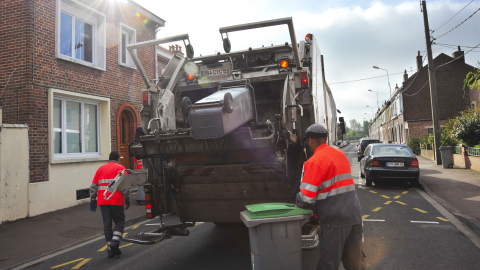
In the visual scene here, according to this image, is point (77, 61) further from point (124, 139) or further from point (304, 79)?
point (304, 79)

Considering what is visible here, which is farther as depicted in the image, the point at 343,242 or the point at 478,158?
the point at 478,158

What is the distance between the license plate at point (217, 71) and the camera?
5.50 metres

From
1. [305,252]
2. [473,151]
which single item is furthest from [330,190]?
[473,151]

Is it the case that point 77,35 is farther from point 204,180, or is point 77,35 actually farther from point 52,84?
point 204,180

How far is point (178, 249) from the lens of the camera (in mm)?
5418

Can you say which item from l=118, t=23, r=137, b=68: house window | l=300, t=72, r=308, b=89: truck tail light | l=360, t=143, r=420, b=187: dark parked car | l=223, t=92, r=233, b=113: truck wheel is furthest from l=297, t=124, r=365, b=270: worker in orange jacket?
l=118, t=23, r=137, b=68: house window

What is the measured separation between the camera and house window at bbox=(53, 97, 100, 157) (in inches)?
381

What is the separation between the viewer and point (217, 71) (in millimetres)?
5547

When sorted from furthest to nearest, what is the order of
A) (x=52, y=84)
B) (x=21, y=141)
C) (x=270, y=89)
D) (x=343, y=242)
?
(x=52, y=84), (x=21, y=141), (x=270, y=89), (x=343, y=242)

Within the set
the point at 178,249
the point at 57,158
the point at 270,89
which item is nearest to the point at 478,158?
the point at 270,89

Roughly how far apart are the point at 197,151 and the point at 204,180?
0.60 meters

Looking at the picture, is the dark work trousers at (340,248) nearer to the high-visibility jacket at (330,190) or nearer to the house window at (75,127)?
the high-visibility jacket at (330,190)

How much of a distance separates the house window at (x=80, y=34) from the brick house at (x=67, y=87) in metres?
0.03

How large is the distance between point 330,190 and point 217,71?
3131 millimetres
